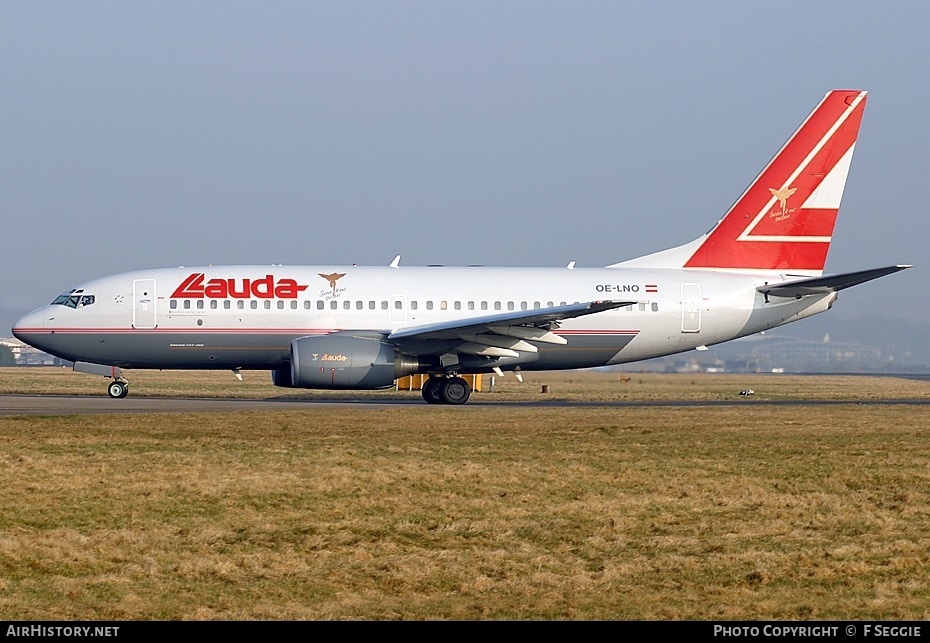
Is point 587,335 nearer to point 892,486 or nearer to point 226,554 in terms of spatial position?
point 892,486

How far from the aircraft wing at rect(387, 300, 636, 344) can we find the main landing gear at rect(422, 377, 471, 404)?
1714mm

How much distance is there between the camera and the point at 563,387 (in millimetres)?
49750

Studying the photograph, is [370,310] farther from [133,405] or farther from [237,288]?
[133,405]

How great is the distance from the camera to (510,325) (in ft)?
106

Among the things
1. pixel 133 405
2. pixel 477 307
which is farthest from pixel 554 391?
pixel 133 405

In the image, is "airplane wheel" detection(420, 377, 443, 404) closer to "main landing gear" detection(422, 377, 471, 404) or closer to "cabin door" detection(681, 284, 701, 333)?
"main landing gear" detection(422, 377, 471, 404)

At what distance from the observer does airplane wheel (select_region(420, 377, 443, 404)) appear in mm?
34219

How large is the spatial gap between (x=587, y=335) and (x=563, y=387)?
15312mm

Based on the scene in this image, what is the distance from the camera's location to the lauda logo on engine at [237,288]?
109 ft

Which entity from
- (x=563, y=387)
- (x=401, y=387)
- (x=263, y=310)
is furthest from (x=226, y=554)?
(x=563, y=387)

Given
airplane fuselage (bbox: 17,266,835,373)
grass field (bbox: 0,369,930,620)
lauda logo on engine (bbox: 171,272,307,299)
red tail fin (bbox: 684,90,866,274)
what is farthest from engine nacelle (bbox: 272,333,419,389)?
red tail fin (bbox: 684,90,866,274)

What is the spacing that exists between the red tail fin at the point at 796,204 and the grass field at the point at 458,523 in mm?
13267

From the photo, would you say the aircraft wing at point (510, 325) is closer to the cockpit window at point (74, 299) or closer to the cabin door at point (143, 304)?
the cabin door at point (143, 304)

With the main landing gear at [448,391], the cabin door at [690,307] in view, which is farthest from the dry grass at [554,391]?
the cabin door at [690,307]
